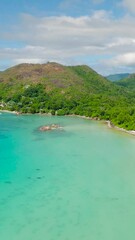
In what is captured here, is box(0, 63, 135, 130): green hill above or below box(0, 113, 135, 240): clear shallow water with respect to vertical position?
above

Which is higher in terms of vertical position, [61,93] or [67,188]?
[61,93]

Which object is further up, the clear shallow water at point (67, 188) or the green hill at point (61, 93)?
the green hill at point (61, 93)

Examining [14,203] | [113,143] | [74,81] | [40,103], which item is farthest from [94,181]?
[74,81]

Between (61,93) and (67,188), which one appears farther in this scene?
(61,93)

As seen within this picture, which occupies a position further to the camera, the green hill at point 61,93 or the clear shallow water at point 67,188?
the green hill at point 61,93

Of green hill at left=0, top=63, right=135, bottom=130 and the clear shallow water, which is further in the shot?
green hill at left=0, top=63, right=135, bottom=130
